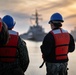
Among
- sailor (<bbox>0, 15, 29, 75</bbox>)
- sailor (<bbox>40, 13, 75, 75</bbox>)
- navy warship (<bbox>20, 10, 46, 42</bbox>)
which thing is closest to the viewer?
sailor (<bbox>0, 15, 29, 75</bbox>)

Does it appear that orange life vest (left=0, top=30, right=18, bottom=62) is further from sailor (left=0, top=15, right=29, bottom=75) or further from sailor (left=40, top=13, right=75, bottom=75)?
sailor (left=40, top=13, right=75, bottom=75)

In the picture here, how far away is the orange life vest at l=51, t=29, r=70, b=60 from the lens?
6480 mm

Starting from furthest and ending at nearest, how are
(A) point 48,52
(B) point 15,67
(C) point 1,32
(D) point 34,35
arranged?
(D) point 34,35, (A) point 48,52, (B) point 15,67, (C) point 1,32

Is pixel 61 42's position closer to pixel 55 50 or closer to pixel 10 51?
pixel 55 50

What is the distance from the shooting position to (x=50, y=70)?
6.49 m

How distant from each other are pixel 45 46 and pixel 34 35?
124739 millimetres

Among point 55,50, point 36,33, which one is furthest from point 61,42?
point 36,33

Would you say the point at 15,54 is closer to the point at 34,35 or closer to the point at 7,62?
the point at 7,62

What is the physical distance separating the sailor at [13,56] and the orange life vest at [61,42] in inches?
37.7

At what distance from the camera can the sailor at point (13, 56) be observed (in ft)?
18.6

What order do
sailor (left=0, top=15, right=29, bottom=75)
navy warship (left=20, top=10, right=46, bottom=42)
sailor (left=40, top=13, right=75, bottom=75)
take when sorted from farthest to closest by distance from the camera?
navy warship (left=20, top=10, right=46, bottom=42)
sailor (left=40, top=13, right=75, bottom=75)
sailor (left=0, top=15, right=29, bottom=75)

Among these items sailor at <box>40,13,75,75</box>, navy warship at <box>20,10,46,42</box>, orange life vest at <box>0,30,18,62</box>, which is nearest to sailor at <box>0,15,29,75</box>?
orange life vest at <box>0,30,18,62</box>

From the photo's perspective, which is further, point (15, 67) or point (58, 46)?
point (58, 46)

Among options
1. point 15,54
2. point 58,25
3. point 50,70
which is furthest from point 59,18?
point 15,54
